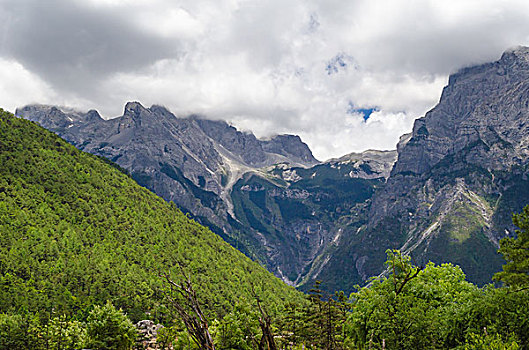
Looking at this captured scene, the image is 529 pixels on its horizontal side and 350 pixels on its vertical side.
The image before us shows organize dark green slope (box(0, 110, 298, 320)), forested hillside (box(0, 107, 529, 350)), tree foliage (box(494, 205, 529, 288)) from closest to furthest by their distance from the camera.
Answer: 1. forested hillside (box(0, 107, 529, 350))
2. tree foliage (box(494, 205, 529, 288))
3. dark green slope (box(0, 110, 298, 320))

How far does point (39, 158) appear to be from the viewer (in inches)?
7096

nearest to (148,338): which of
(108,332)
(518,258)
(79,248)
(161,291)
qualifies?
(108,332)

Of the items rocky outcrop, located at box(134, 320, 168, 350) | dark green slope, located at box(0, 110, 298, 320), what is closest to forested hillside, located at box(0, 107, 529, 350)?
dark green slope, located at box(0, 110, 298, 320)

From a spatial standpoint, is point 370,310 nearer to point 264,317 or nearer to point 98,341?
point 264,317

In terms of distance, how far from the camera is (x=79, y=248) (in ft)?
470

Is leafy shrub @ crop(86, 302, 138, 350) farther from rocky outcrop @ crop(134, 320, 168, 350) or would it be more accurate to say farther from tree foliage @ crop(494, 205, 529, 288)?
tree foliage @ crop(494, 205, 529, 288)

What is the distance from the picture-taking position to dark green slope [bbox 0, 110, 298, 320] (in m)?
117

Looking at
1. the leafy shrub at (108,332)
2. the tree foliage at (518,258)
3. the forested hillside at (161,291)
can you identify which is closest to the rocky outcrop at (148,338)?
the forested hillside at (161,291)

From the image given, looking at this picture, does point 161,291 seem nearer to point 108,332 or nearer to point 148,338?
point 108,332

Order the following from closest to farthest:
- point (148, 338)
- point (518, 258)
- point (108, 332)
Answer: point (518, 258) < point (108, 332) < point (148, 338)

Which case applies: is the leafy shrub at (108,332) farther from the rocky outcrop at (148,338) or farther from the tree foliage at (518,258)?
the tree foliage at (518,258)

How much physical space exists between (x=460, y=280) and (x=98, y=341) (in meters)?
57.0

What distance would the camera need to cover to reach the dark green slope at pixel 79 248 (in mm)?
117062

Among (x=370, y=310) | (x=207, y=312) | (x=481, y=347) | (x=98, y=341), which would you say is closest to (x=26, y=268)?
(x=207, y=312)
